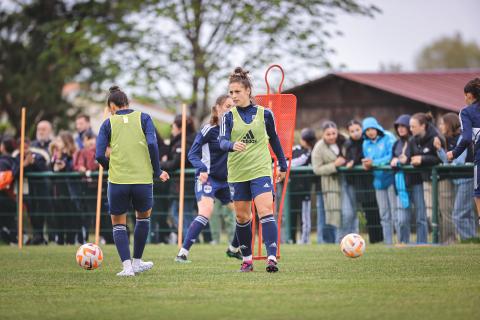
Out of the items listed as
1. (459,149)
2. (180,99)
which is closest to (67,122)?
(180,99)

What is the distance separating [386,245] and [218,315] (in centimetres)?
851

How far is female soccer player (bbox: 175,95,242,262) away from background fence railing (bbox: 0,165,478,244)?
3725 millimetres

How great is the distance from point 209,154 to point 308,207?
433 centimetres

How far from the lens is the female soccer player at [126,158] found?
985 centimetres

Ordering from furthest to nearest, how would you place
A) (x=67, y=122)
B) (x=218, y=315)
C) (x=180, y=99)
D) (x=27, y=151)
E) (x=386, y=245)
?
(x=67, y=122) < (x=180, y=99) < (x=27, y=151) < (x=386, y=245) < (x=218, y=315)

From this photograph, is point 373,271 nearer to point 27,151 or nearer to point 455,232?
point 455,232

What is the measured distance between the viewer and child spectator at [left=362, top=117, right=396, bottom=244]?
15.2 m

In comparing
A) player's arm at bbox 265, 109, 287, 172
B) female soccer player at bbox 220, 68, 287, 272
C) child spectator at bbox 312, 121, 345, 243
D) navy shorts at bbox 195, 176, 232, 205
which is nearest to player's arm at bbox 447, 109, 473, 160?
player's arm at bbox 265, 109, 287, 172

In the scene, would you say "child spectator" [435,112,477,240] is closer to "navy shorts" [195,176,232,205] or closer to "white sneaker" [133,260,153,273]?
"navy shorts" [195,176,232,205]

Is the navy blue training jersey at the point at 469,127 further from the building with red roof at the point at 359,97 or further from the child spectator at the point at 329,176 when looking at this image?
the building with red roof at the point at 359,97

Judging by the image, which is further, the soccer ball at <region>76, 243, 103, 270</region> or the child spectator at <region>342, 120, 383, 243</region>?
the child spectator at <region>342, 120, 383, 243</region>

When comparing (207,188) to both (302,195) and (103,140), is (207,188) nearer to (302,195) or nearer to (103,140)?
(103,140)

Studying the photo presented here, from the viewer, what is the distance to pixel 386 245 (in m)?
14.8

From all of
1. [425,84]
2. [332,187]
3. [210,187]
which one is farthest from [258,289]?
[425,84]
